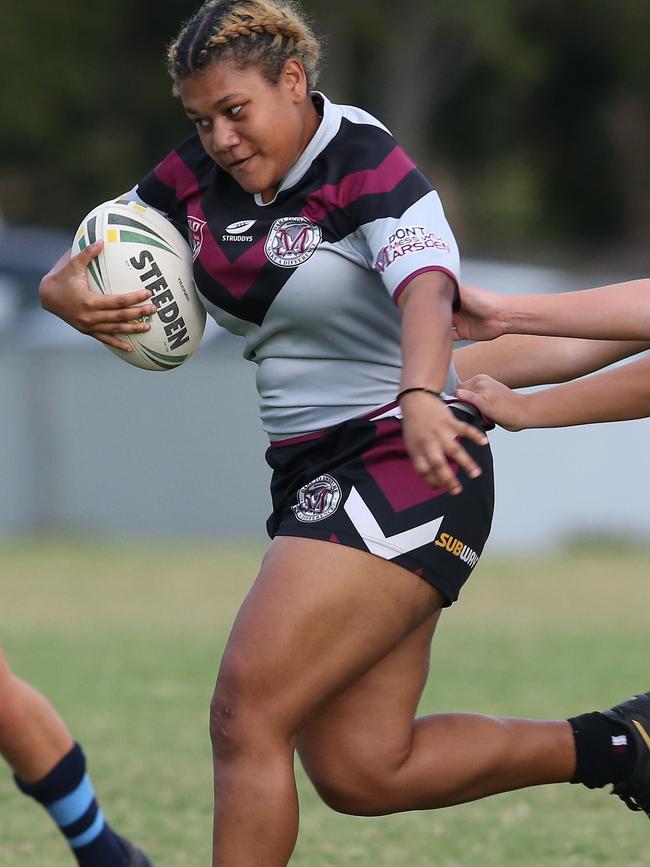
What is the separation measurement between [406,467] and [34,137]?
2881cm

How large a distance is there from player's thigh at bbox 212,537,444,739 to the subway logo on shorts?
0.34ft

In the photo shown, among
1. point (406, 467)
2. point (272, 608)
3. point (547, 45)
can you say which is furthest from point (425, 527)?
point (547, 45)

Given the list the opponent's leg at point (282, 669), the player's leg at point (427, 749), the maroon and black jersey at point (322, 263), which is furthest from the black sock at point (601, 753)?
the maroon and black jersey at point (322, 263)

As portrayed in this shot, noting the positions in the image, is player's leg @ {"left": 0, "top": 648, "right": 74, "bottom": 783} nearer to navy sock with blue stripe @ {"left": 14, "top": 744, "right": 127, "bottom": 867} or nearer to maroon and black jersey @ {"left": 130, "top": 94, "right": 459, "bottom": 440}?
navy sock with blue stripe @ {"left": 14, "top": 744, "right": 127, "bottom": 867}

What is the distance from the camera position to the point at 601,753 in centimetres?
405

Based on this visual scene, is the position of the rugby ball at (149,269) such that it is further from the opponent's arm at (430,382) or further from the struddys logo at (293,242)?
the opponent's arm at (430,382)

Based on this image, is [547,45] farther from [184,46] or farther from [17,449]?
[184,46]

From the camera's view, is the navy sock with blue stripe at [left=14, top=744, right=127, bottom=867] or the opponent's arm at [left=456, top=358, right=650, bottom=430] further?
the navy sock with blue stripe at [left=14, top=744, right=127, bottom=867]

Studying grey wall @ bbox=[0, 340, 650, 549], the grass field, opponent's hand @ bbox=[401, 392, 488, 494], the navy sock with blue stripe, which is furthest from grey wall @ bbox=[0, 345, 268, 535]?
opponent's hand @ bbox=[401, 392, 488, 494]

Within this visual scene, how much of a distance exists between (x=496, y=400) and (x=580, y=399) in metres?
0.23

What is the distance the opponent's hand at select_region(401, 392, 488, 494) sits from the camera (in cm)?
323

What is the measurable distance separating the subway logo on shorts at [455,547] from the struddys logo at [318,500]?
254 millimetres

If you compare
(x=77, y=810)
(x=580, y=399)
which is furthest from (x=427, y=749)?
(x=77, y=810)

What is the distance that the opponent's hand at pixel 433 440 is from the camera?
3234 mm
